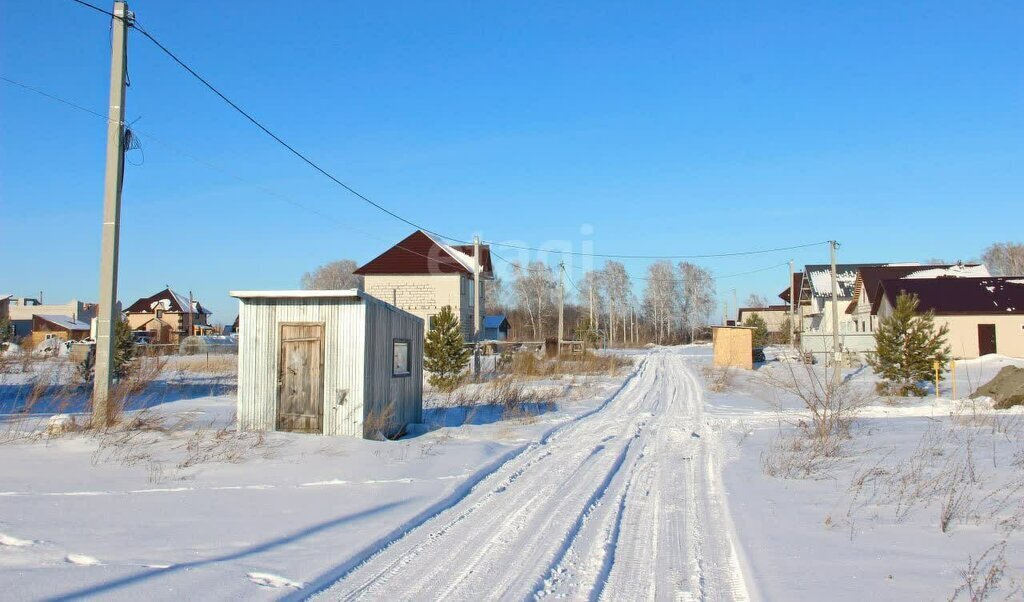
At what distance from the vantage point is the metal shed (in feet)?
40.3

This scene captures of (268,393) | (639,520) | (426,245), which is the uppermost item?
(426,245)

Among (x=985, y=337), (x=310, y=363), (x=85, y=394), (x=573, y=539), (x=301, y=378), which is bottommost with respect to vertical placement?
(x=573, y=539)

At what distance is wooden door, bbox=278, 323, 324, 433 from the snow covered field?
98 centimetres

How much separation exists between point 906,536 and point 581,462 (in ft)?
17.1

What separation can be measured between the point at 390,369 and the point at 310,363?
66.7 inches

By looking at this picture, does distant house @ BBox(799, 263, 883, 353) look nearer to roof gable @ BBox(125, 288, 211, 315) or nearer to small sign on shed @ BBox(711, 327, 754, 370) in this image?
small sign on shed @ BBox(711, 327, 754, 370)

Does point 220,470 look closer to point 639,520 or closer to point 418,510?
point 418,510

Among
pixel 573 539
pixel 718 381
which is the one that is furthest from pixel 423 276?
pixel 573 539

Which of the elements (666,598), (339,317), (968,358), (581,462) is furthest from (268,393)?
(968,358)

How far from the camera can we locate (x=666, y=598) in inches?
199

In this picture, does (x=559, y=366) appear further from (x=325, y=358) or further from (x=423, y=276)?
(x=325, y=358)

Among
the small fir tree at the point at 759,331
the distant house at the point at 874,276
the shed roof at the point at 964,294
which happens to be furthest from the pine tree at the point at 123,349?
the small fir tree at the point at 759,331

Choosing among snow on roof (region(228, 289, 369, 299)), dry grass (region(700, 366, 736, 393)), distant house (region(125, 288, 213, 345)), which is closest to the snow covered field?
snow on roof (region(228, 289, 369, 299))

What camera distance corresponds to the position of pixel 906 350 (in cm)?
2531
